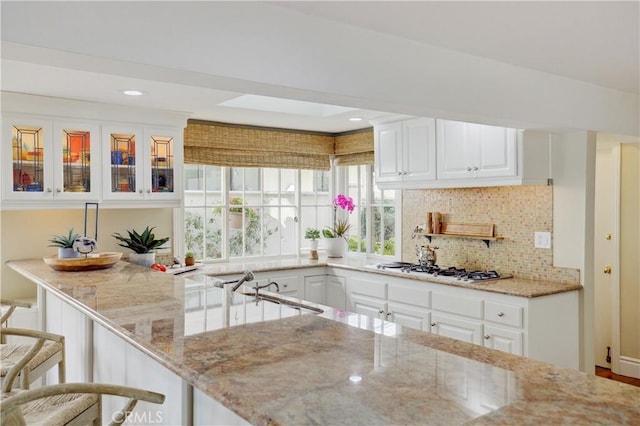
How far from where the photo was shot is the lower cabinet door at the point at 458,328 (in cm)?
362

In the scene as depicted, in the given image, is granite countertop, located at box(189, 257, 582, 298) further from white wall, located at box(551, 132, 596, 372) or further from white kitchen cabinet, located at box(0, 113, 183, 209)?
white kitchen cabinet, located at box(0, 113, 183, 209)

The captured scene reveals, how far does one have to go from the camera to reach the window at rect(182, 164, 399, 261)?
4961mm

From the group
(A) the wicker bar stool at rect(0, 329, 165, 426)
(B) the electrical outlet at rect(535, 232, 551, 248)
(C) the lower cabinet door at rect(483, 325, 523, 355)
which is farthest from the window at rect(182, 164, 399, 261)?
(A) the wicker bar stool at rect(0, 329, 165, 426)

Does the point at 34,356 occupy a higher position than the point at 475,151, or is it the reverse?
the point at 475,151

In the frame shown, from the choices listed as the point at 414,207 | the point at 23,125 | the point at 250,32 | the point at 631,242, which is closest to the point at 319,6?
the point at 250,32

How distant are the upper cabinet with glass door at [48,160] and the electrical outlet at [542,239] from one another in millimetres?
3341

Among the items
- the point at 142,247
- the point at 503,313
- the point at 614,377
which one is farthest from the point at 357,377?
the point at 614,377

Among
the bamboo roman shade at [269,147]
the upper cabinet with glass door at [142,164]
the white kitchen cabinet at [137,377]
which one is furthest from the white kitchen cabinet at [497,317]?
the white kitchen cabinet at [137,377]

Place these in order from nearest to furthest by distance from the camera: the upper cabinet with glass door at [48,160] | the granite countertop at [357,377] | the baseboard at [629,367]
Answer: the granite countertop at [357,377] → the upper cabinet with glass door at [48,160] → the baseboard at [629,367]

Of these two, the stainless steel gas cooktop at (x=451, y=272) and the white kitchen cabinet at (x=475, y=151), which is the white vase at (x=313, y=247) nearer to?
the stainless steel gas cooktop at (x=451, y=272)

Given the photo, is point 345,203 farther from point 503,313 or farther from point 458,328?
point 503,313

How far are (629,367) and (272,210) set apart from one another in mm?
3650

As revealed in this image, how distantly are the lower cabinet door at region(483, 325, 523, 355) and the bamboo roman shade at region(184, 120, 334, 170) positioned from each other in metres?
2.75

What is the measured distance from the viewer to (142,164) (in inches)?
159
